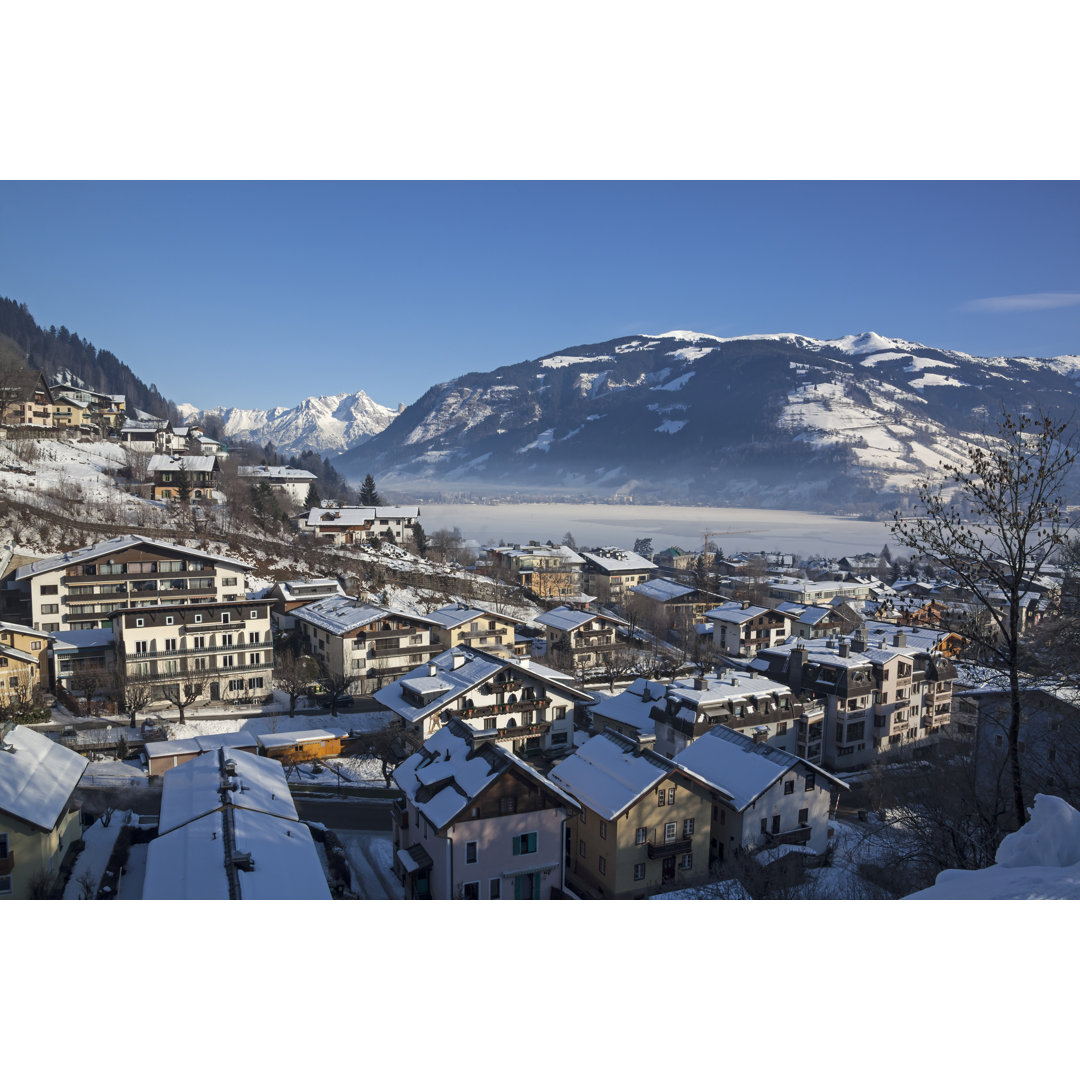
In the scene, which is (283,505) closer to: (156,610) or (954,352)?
(156,610)

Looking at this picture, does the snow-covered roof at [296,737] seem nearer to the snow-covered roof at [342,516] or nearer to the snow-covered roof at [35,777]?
the snow-covered roof at [35,777]

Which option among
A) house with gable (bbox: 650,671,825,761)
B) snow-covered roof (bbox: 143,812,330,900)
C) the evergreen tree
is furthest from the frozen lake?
snow-covered roof (bbox: 143,812,330,900)

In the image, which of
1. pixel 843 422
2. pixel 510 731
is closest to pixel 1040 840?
pixel 510 731

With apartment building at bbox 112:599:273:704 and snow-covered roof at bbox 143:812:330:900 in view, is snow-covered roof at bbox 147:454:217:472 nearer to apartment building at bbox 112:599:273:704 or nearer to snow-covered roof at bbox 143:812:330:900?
apartment building at bbox 112:599:273:704

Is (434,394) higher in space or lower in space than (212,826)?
higher

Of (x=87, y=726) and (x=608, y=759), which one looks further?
(x=87, y=726)

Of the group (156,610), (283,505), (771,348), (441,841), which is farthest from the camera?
(771,348)
